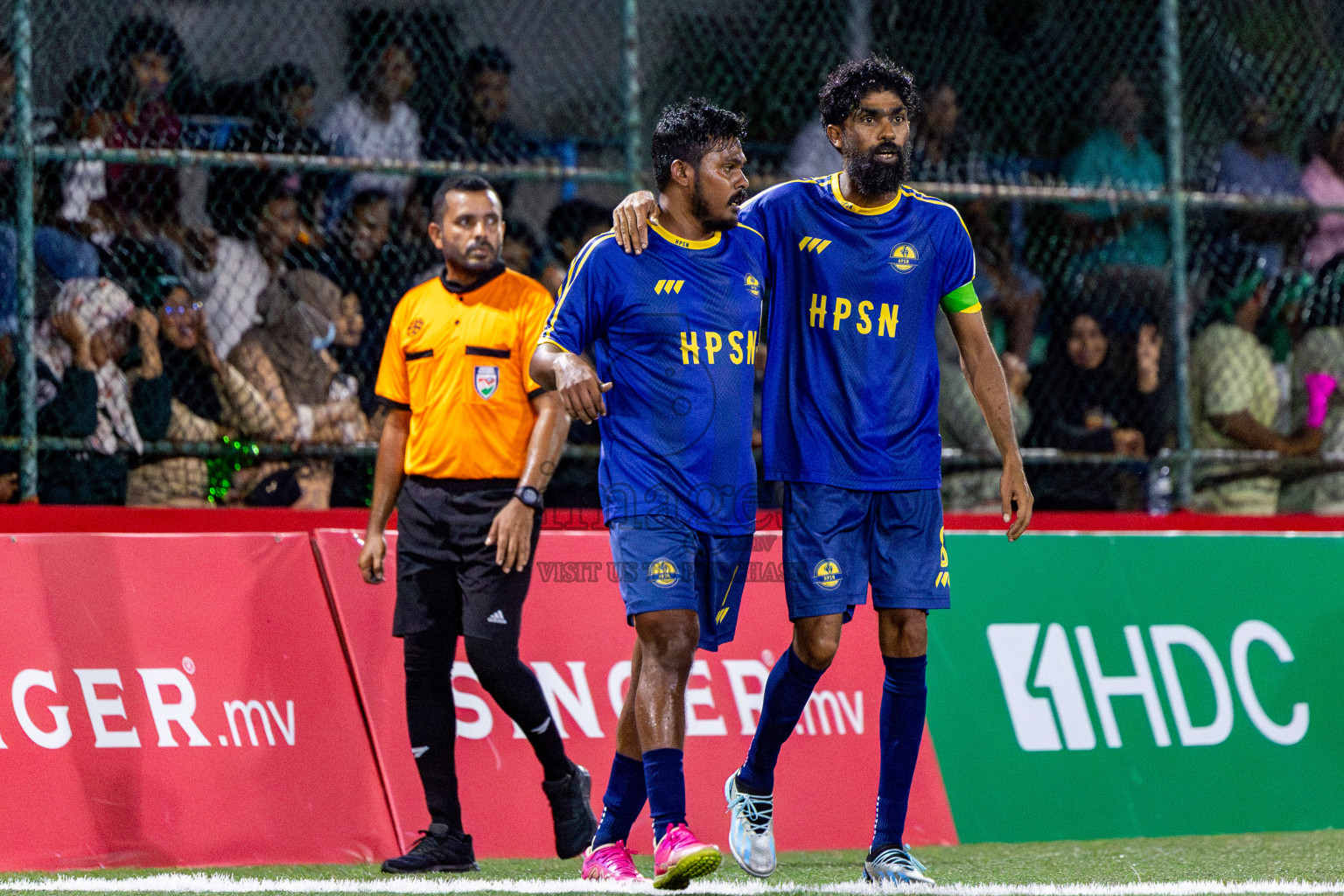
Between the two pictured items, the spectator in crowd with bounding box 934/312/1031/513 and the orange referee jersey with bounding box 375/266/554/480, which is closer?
the orange referee jersey with bounding box 375/266/554/480

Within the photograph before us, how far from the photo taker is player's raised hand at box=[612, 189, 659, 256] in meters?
4.39

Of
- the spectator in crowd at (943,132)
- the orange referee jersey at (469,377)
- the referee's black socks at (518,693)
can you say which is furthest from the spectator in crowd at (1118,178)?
the referee's black socks at (518,693)

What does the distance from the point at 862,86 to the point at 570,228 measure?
319cm

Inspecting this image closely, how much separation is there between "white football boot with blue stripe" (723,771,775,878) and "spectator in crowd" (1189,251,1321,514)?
12.9ft

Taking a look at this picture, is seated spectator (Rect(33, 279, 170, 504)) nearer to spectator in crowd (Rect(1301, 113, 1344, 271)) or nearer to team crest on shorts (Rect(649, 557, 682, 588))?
team crest on shorts (Rect(649, 557, 682, 588))

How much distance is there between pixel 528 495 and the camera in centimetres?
514

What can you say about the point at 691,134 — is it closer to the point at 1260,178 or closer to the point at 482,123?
the point at 482,123

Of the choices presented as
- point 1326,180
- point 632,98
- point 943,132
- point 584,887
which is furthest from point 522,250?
point 1326,180

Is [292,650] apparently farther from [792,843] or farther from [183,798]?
[792,843]

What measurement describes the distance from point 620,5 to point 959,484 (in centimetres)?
274

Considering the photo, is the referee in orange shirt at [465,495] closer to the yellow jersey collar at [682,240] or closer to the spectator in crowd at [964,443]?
the yellow jersey collar at [682,240]

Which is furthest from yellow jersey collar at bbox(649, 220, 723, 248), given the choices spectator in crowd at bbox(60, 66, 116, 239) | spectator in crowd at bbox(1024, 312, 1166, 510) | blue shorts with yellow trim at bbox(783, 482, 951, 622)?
spectator in crowd at bbox(1024, 312, 1166, 510)

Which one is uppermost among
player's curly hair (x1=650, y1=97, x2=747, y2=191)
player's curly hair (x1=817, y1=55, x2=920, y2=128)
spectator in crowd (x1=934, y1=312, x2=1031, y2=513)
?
player's curly hair (x1=817, y1=55, x2=920, y2=128)

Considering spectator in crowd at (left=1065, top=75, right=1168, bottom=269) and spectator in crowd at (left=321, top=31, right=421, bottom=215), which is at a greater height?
spectator in crowd at (left=321, top=31, right=421, bottom=215)
